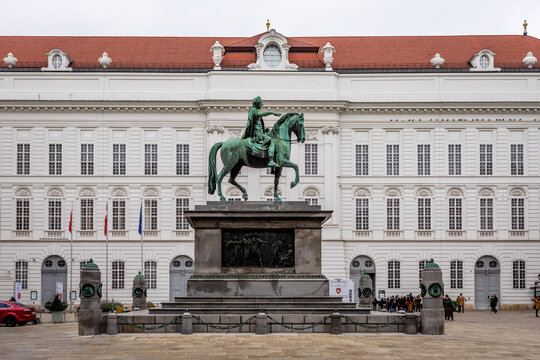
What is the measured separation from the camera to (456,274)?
62.5 meters

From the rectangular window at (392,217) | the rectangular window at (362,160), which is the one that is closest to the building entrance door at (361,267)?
the rectangular window at (392,217)

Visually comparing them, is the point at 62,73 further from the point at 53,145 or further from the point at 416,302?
the point at 416,302

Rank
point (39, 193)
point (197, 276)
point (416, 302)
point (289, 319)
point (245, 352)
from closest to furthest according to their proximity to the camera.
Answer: point (245, 352)
point (289, 319)
point (197, 276)
point (416, 302)
point (39, 193)

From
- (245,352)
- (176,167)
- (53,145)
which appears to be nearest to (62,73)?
(53,145)

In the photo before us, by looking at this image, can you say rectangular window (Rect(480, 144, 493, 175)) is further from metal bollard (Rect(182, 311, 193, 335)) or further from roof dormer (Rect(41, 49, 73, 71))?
metal bollard (Rect(182, 311, 193, 335))

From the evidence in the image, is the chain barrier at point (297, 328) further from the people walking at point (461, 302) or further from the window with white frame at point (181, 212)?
the window with white frame at point (181, 212)

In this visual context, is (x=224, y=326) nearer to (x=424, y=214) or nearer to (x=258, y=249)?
(x=258, y=249)

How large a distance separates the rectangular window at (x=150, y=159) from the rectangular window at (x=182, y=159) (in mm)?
1559

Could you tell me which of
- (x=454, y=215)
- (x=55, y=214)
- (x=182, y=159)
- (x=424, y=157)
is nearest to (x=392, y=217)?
(x=454, y=215)

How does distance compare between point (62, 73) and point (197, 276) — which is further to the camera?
point (62, 73)

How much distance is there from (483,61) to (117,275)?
30337mm

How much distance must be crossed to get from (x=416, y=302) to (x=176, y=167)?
20.3 m

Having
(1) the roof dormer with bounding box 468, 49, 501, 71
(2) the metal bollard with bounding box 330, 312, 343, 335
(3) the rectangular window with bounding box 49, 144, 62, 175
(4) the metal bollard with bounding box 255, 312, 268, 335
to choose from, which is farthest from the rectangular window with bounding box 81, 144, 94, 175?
(2) the metal bollard with bounding box 330, 312, 343, 335

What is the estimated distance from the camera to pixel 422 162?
2494 inches
